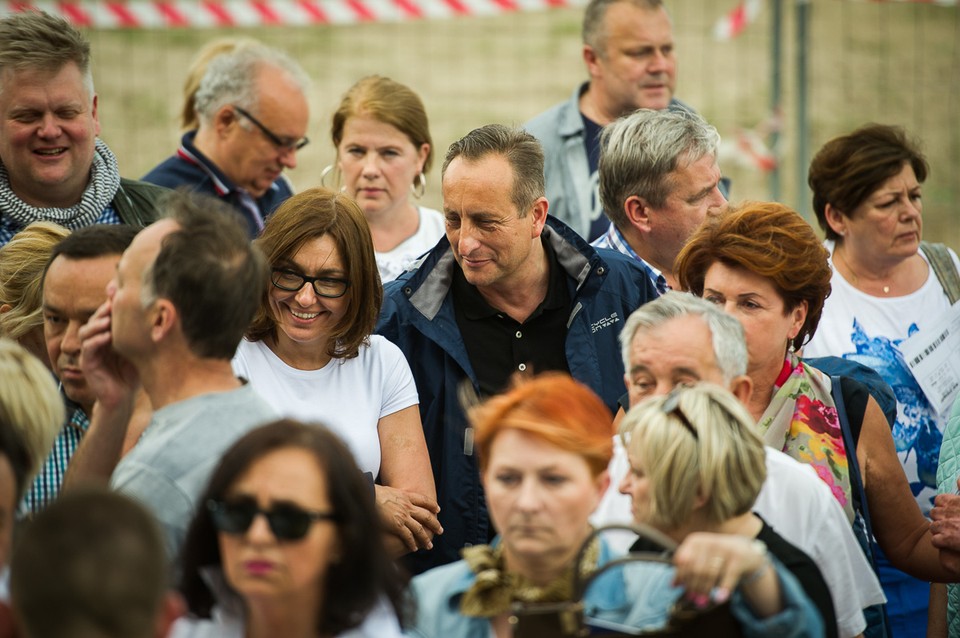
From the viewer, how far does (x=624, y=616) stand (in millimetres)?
2645

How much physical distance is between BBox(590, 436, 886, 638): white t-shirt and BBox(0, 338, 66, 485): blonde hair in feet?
4.41

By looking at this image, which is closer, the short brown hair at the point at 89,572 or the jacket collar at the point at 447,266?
the short brown hair at the point at 89,572

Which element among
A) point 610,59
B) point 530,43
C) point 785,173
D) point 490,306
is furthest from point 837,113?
point 490,306

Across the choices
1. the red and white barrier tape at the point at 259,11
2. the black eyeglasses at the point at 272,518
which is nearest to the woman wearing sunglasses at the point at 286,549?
the black eyeglasses at the point at 272,518

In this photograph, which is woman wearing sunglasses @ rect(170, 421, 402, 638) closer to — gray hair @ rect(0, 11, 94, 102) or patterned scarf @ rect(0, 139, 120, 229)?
patterned scarf @ rect(0, 139, 120, 229)

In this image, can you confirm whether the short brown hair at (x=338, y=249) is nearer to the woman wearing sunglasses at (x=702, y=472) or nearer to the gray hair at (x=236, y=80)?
the woman wearing sunglasses at (x=702, y=472)

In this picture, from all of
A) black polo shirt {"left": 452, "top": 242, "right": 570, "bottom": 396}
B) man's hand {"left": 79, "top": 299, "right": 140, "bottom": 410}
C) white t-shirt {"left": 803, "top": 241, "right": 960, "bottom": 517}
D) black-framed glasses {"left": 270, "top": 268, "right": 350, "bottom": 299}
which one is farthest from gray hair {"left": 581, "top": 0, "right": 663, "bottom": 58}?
man's hand {"left": 79, "top": 299, "right": 140, "bottom": 410}

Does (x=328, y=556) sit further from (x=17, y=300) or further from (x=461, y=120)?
(x=461, y=120)

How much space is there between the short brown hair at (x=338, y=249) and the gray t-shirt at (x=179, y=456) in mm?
1130

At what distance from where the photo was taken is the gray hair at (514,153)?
4340mm

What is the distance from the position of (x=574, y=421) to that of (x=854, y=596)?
3.25ft

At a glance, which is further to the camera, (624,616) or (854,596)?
(854,596)

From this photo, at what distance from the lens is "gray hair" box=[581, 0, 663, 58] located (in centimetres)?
611

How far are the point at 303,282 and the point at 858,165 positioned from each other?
7.60ft
